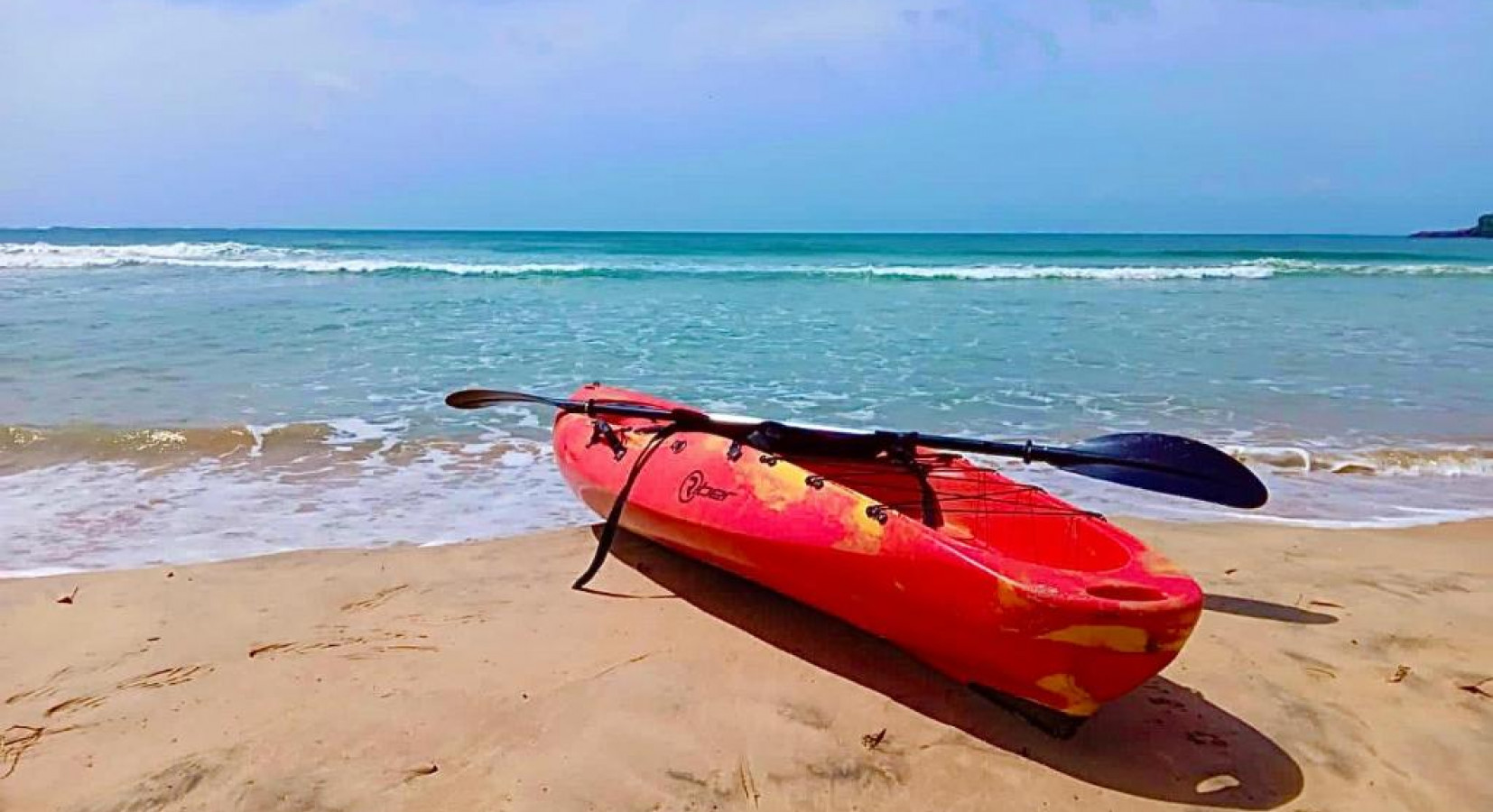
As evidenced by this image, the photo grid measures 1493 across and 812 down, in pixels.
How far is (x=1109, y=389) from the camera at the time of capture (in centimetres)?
908

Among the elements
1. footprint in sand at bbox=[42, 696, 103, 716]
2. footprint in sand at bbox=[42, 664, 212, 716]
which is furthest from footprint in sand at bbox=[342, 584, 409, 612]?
footprint in sand at bbox=[42, 696, 103, 716]

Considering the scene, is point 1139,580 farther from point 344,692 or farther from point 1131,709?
point 344,692

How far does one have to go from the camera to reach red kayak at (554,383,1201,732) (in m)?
2.67

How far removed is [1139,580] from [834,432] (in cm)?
143

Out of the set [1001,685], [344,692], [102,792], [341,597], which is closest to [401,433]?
[341,597]

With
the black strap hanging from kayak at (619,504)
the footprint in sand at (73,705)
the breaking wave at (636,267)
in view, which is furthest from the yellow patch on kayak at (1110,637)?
the breaking wave at (636,267)

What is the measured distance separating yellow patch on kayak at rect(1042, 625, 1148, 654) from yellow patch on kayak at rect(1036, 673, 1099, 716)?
13cm

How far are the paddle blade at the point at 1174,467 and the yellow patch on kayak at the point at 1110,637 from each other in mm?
1264

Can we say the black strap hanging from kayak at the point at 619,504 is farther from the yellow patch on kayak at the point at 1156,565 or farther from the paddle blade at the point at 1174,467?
the yellow patch on kayak at the point at 1156,565

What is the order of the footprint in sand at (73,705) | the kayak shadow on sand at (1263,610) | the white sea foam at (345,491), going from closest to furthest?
the footprint in sand at (73,705) → the kayak shadow on sand at (1263,610) → the white sea foam at (345,491)

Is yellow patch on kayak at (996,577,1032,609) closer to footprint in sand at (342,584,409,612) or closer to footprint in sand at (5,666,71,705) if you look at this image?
footprint in sand at (342,584,409,612)

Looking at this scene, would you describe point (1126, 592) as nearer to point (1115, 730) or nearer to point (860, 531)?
point (1115, 730)

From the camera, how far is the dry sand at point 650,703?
273 cm

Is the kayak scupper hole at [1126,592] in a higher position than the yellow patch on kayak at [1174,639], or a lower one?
higher
